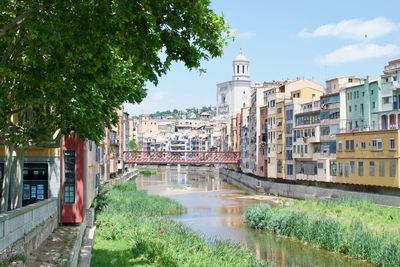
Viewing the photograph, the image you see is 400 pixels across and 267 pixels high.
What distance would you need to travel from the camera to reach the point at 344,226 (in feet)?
119

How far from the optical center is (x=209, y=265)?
74.6 feet

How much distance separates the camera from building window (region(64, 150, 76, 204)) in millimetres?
28203

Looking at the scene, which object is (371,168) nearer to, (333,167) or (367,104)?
(367,104)

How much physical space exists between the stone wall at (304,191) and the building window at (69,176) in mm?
30034

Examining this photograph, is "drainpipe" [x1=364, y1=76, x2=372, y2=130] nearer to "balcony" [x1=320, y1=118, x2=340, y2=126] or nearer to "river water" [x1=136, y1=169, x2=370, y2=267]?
"balcony" [x1=320, y1=118, x2=340, y2=126]

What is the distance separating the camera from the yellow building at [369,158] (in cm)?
4959

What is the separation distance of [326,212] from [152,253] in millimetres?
23278

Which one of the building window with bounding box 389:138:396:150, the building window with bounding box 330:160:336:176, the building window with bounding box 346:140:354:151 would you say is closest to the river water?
the building window with bounding box 330:160:336:176

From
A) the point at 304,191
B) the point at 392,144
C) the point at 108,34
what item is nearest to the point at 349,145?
the point at 392,144

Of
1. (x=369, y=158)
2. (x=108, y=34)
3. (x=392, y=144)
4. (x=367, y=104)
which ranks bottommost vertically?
(x=369, y=158)

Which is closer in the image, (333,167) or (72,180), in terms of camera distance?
(72,180)

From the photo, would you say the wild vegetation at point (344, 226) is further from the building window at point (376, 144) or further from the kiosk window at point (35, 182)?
the kiosk window at point (35, 182)

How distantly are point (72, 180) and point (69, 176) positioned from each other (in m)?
0.25

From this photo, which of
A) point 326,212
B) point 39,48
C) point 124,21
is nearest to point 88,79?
point 39,48
